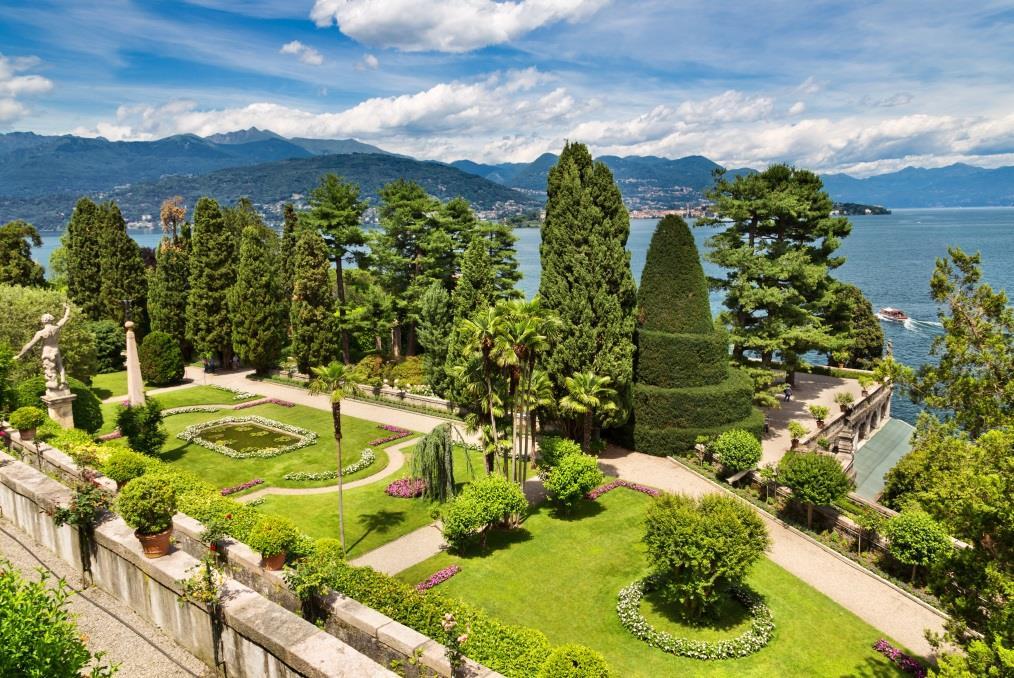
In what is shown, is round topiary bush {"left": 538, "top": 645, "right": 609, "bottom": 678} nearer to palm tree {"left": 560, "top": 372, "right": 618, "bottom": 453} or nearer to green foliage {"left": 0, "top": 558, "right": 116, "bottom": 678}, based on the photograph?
green foliage {"left": 0, "top": 558, "right": 116, "bottom": 678}

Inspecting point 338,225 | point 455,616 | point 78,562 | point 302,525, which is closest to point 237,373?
point 338,225

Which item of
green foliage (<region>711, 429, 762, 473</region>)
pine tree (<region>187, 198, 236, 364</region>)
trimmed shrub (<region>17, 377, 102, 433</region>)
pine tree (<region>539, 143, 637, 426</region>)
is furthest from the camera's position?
pine tree (<region>187, 198, 236, 364</region>)

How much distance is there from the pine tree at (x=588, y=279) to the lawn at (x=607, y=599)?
7.93 metres

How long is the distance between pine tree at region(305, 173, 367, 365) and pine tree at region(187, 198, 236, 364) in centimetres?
747

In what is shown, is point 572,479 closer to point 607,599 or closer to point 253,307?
point 607,599

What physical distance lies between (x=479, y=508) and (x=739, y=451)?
45.2ft

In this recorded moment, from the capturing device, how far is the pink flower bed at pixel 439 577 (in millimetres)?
20855

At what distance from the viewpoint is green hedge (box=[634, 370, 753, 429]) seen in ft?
107

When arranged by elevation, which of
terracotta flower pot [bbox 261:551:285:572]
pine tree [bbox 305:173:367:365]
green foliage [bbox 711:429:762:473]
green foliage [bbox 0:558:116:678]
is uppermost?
pine tree [bbox 305:173:367:365]

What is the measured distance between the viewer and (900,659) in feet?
57.5

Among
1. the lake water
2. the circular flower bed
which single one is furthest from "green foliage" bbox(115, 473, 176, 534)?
the lake water

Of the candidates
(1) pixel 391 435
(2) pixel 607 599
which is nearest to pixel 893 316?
(1) pixel 391 435

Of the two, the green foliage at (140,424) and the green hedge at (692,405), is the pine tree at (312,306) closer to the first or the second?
the green foliage at (140,424)

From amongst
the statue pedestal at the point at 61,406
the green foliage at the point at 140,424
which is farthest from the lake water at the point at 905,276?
the statue pedestal at the point at 61,406
